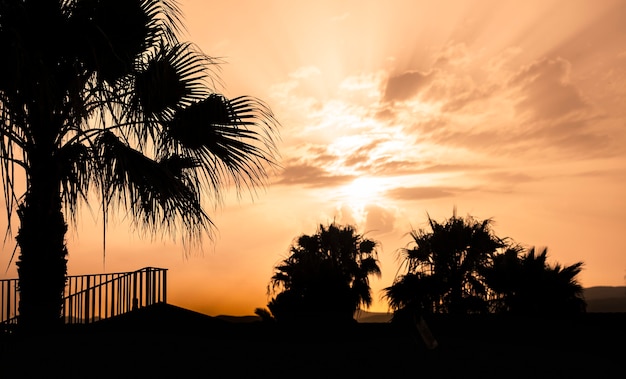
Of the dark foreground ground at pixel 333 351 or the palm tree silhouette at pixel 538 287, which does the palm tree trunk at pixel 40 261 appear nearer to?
the dark foreground ground at pixel 333 351

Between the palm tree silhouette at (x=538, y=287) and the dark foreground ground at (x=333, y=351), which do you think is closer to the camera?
the dark foreground ground at (x=333, y=351)

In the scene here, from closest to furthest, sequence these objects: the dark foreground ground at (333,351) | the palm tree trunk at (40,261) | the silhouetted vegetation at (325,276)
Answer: the dark foreground ground at (333,351) → the palm tree trunk at (40,261) → the silhouetted vegetation at (325,276)

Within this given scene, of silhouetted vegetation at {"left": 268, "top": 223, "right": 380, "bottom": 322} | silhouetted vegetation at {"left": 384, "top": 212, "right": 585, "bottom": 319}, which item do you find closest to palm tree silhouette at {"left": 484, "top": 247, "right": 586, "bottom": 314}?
silhouetted vegetation at {"left": 384, "top": 212, "right": 585, "bottom": 319}

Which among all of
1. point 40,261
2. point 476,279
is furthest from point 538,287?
point 40,261

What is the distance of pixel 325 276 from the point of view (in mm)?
25719

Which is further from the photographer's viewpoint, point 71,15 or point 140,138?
point 140,138

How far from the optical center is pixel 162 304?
15.1 m

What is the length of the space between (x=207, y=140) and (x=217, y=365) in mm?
4090

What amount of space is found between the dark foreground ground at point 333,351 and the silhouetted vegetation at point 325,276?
349 inches

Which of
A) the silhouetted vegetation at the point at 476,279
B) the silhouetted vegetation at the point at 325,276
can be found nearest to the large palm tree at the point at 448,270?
the silhouetted vegetation at the point at 476,279

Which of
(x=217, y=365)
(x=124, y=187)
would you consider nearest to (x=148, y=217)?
(x=124, y=187)

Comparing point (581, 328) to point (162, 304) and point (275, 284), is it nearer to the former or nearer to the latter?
point (162, 304)

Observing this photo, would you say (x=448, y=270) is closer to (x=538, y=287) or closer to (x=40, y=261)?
(x=538, y=287)

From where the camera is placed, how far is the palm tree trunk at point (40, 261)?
10.5 metres
